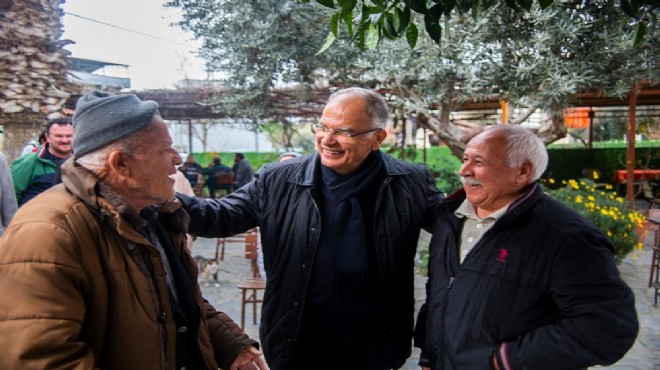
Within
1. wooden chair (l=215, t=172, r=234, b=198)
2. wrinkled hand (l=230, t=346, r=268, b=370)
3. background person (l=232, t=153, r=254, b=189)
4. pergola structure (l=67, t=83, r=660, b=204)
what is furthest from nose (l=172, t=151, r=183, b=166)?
wooden chair (l=215, t=172, r=234, b=198)

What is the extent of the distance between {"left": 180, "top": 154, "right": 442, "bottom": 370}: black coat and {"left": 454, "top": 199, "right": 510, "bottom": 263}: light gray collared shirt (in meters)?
0.27

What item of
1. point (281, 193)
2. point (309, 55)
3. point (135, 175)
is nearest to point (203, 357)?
point (135, 175)

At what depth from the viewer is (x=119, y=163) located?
56.7 inches

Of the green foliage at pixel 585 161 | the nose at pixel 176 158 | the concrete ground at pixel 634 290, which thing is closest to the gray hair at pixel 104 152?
the nose at pixel 176 158

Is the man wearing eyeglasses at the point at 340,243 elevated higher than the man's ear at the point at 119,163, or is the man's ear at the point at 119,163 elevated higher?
the man's ear at the point at 119,163

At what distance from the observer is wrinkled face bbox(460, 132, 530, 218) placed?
1939mm

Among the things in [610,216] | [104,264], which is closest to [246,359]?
[104,264]

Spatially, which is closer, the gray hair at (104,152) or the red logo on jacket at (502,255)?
the gray hair at (104,152)

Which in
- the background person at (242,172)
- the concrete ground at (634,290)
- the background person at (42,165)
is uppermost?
the background person at (42,165)

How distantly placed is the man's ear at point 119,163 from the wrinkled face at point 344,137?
37.6 inches

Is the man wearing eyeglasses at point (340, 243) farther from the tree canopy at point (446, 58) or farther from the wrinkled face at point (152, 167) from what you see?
the tree canopy at point (446, 58)

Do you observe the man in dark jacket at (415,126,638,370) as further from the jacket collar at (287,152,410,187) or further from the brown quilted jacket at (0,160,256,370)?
the brown quilted jacket at (0,160,256,370)

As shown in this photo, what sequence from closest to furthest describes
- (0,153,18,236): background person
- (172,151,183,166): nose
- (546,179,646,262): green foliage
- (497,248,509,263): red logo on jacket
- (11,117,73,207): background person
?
(172,151,183,166): nose → (497,248,509,263): red logo on jacket → (0,153,18,236): background person → (11,117,73,207): background person → (546,179,646,262): green foliage

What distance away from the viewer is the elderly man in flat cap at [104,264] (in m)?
1.18
